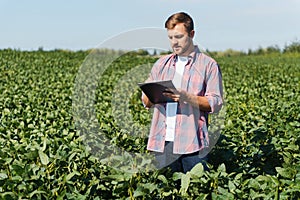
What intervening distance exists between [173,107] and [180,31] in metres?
0.55

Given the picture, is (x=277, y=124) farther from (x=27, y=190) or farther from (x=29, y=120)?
(x=27, y=190)

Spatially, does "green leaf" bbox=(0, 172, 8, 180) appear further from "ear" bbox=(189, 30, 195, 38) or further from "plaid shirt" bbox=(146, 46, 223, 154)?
"ear" bbox=(189, 30, 195, 38)

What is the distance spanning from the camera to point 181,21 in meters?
4.05

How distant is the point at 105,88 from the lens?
13.6 meters

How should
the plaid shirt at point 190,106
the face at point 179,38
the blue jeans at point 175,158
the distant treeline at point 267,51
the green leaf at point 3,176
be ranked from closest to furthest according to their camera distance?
1. the green leaf at point 3,176
2. the face at point 179,38
3. the plaid shirt at point 190,106
4. the blue jeans at point 175,158
5. the distant treeline at point 267,51

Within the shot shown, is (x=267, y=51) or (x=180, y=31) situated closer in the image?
(x=180, y=31)

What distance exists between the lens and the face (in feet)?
13.3

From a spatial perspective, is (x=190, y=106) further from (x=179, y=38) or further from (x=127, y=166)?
(x=127, y=166)

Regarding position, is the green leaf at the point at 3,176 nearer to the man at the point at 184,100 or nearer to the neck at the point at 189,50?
the man at the point at 184,100

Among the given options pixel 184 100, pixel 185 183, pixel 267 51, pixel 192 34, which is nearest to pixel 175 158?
pixel 184 100

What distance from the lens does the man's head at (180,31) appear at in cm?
404

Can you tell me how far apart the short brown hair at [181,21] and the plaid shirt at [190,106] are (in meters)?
0.20

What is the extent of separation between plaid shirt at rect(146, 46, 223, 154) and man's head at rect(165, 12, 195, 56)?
123 mm

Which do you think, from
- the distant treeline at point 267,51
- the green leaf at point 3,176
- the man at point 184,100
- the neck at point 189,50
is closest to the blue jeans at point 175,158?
the man at point 184,100
